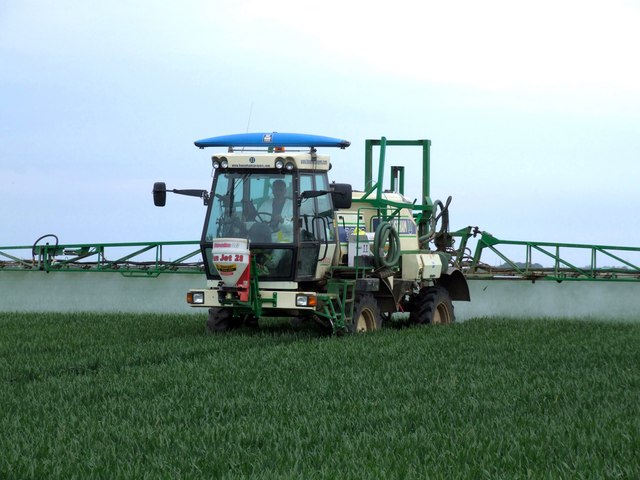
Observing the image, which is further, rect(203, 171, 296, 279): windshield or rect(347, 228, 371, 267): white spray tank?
rect(347, 228, 371, 267): white spray tank

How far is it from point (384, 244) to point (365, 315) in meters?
1.02

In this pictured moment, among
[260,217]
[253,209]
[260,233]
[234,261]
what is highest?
[253,209]

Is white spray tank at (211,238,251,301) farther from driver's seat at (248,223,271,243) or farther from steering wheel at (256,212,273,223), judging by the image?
steering wheel at (256,212,273,223)

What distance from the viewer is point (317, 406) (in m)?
8.95

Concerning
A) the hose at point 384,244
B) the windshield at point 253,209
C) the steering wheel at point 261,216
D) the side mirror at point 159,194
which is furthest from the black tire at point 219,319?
Result: the hose at point 384,244

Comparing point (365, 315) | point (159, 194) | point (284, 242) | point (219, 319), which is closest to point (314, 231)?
point (284, 242)

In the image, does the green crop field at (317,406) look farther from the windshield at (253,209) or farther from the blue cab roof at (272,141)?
the blue cab roof at (272,141)

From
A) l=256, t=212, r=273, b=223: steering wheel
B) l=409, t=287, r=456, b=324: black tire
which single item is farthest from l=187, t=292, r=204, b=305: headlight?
l=409, t=287, r=456, b=324: black tire

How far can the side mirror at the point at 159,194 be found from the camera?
45.0ft

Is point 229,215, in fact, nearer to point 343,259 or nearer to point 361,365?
point 343,259

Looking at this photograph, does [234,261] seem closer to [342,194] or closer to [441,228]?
[342,194]

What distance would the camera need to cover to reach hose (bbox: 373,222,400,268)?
15161 millimetres

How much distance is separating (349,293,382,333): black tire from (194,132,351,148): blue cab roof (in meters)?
2.18

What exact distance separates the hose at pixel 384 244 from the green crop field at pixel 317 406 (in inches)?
40.8
